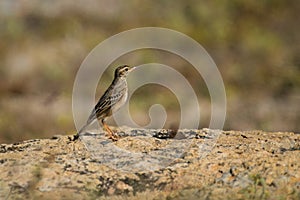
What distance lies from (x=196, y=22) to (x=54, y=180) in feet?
60.2

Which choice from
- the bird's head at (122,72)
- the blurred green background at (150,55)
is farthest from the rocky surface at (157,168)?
the blurred green background at (150,55)

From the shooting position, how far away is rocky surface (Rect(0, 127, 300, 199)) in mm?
9094

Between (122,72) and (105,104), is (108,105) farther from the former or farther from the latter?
(122,72)

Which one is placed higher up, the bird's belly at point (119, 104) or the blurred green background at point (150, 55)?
the blurred green background at point (150, 55)

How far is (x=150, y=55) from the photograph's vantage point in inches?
982

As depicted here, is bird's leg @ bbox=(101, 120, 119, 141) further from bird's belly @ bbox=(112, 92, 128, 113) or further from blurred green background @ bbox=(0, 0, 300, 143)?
blurred green background @ bbox=(0, 0, 300, 143)

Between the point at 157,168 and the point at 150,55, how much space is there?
15487 millimetres

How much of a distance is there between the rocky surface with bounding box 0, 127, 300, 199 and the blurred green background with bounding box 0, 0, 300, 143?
7.47 meters

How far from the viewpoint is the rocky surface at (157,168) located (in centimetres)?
909

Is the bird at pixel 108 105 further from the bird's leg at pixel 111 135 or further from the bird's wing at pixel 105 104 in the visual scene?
the bird's leg at pixel 111 135

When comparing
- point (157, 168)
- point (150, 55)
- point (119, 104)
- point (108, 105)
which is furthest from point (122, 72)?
point (150, 55)

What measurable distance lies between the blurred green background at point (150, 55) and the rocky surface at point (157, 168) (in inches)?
294

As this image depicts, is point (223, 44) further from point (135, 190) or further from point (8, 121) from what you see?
point (135, 190)

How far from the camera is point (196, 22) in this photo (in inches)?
1075
